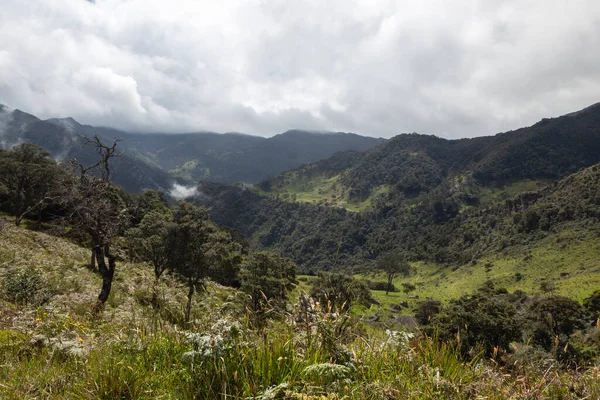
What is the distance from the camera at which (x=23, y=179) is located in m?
58.2

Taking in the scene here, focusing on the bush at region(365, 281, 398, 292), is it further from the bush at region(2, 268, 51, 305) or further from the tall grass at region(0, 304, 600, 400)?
the tall grass at region(0, 304, 600, 400)

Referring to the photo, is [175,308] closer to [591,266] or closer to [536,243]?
[591,266]

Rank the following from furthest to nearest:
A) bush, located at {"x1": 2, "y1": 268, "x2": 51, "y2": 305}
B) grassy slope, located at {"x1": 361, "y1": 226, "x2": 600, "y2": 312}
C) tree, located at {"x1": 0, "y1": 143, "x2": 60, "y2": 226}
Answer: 1. grassy slope, located at {"x1": 361, "y1": 226, "x2": 600, "y2": 312}
2. tree, located at {"x1": 0, "y1": 143, "x2": 60, "y2": 226}
3. bush, located at {"x1": 2, "y1": 268, "x2": 51, "y2": 305}

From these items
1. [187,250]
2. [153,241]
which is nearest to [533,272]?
[187,250]

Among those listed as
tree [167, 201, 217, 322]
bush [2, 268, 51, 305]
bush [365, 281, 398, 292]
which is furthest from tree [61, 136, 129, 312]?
bush [365, 281, 398, 292]

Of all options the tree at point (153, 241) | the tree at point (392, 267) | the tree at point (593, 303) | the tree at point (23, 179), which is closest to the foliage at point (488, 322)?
the tree at point (593, 303)

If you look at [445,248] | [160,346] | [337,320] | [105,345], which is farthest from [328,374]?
[445,248]

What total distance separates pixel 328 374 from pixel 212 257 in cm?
2870

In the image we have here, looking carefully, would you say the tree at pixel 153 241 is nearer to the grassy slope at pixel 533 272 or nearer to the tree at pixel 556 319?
the tree at pixel 556 319

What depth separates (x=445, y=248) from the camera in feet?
562

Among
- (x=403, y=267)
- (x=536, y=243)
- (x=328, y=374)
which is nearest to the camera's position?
(x=328, y=374)

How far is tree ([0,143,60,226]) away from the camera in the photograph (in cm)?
5528

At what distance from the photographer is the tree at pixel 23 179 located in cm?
5528

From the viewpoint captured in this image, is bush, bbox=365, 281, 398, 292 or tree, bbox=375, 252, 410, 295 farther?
tree, bbox=375, 252, 410, 295
